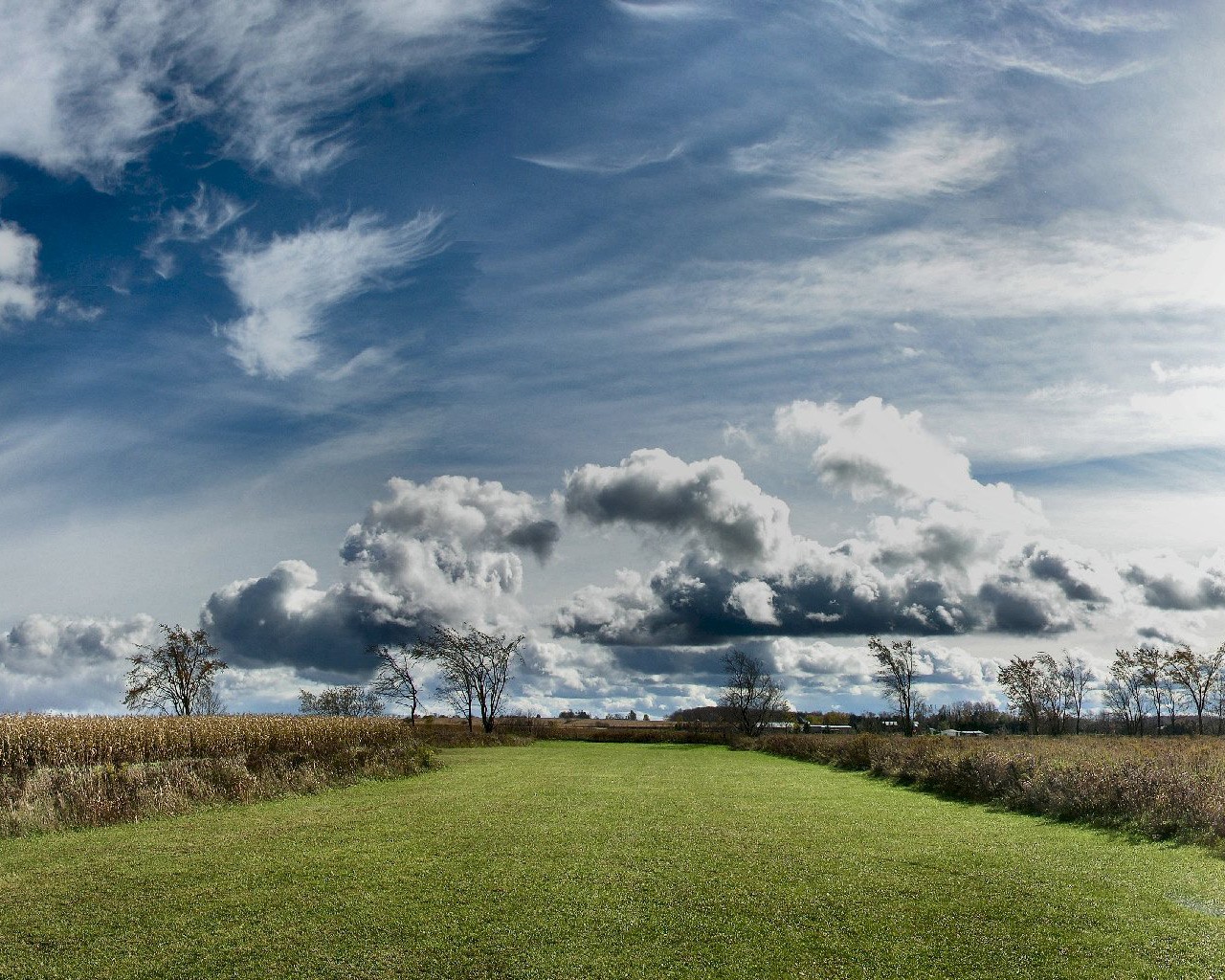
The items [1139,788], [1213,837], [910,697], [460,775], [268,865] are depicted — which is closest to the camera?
[268,865]

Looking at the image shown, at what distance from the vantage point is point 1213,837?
12.6 meters

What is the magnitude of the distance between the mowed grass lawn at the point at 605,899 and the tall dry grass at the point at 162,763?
1280 mm

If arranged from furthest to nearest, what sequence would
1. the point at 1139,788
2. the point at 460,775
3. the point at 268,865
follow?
the point at 460,775 < the point at 1139,788 < the point at 268,865

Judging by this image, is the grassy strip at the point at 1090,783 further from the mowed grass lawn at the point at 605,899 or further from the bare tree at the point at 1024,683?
the bare tree at the point at 1024,683

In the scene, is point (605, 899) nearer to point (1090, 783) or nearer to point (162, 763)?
point (1090, 783)

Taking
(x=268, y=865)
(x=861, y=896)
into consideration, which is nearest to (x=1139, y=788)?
(x=861, y=896)

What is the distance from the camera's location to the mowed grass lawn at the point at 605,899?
7.30 m

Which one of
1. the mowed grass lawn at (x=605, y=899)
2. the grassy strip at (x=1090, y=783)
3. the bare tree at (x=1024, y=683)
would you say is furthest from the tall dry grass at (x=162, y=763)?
the bare tree at (x=1024, y=683)

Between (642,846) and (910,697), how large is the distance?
56.8 m

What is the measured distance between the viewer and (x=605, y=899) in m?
8.84

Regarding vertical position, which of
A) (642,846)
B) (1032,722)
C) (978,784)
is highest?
(642,846)

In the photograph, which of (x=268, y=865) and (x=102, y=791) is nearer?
(x=268, y=865)

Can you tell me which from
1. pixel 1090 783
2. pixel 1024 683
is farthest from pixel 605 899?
pixel 1024 683

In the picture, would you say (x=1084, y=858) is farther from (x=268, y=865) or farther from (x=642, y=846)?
(x=268, y=865)
